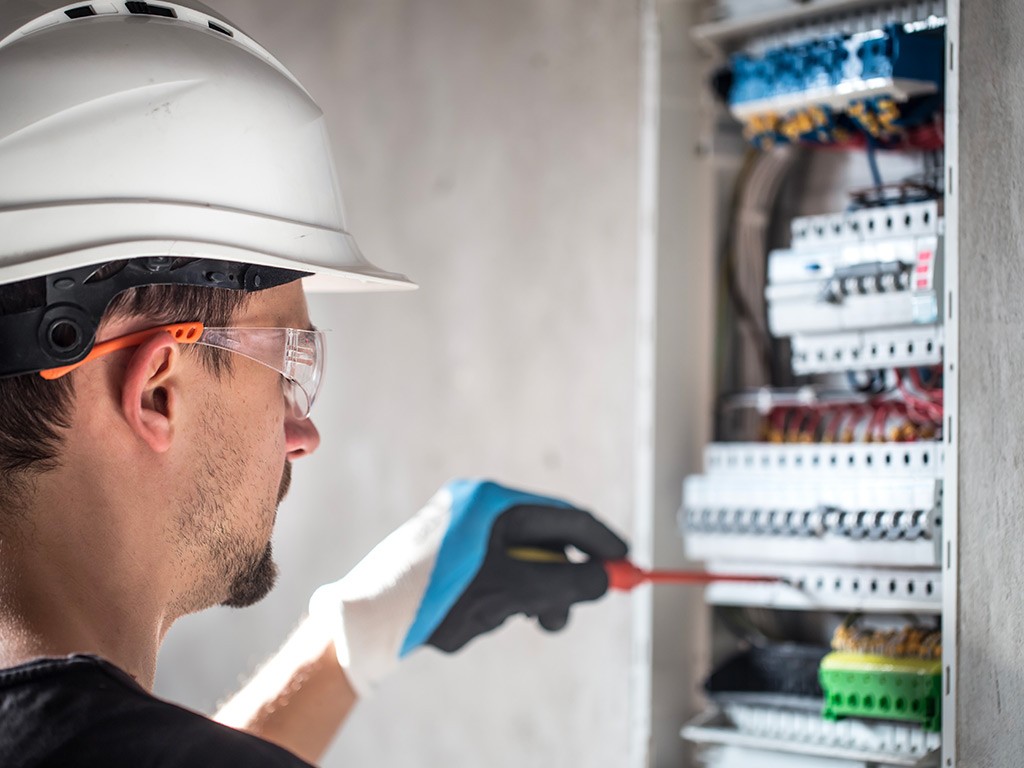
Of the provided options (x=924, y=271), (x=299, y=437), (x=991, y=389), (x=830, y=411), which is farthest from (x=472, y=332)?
(x=991, y=389)

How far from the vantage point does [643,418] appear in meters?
1.42

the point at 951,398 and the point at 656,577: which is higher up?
the point at 951,398

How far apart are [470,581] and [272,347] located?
0.52 m

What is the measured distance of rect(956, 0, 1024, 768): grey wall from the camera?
101 centimetres

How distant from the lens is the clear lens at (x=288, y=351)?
0.99 m

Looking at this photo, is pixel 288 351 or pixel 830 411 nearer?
pixel 288 351

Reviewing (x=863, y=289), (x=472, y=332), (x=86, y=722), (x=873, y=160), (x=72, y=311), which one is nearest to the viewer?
(x=86, y=722)

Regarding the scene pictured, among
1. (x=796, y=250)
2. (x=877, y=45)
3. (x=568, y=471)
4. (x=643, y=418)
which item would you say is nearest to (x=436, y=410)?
(x=568, y=471)

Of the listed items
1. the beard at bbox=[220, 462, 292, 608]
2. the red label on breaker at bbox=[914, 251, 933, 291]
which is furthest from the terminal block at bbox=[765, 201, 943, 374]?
the beard at bbox=[220, 462, 292, 608]

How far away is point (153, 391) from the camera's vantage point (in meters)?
0.94

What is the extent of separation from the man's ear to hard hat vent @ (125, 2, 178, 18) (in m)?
0.33

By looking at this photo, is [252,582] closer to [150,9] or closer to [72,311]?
[72,311]

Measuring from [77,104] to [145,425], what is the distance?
0.93 feet

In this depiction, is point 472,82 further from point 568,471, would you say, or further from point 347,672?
point 347,672
